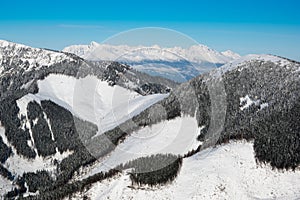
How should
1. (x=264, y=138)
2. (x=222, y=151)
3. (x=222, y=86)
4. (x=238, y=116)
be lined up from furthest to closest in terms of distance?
(x=222, y=86) < (x=238, y=116) < (x=264, y=138) < (x=222, y=151)

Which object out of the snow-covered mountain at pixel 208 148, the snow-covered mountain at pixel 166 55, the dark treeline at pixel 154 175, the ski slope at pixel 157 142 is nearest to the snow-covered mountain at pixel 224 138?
the snow-covered mountain at pixel 208 148

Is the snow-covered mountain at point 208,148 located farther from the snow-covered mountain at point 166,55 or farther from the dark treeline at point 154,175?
the snow-covered mountain at point 166,55

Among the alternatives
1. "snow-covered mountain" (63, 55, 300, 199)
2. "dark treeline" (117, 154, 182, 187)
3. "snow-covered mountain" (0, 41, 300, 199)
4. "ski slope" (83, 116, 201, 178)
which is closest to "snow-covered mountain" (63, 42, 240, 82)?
"dark treeline" (117, 154, 182, 187)

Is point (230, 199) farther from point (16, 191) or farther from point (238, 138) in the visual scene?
point (16, 191)

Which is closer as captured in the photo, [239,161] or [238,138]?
[239,161]

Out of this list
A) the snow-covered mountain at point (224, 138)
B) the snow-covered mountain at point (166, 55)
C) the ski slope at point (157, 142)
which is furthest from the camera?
the ski slope at point (157, 142)

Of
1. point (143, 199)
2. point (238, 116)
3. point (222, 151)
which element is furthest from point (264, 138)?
point (238, 116)

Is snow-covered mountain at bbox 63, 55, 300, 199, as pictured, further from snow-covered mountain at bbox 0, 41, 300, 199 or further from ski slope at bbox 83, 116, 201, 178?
ski slope at bbox 83, 116, 201, 178

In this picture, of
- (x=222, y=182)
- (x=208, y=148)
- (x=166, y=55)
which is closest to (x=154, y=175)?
(x=222, y=182)

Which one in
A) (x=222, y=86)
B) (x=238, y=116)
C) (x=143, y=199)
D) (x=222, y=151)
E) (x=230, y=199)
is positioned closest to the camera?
(x=230, y=199)
